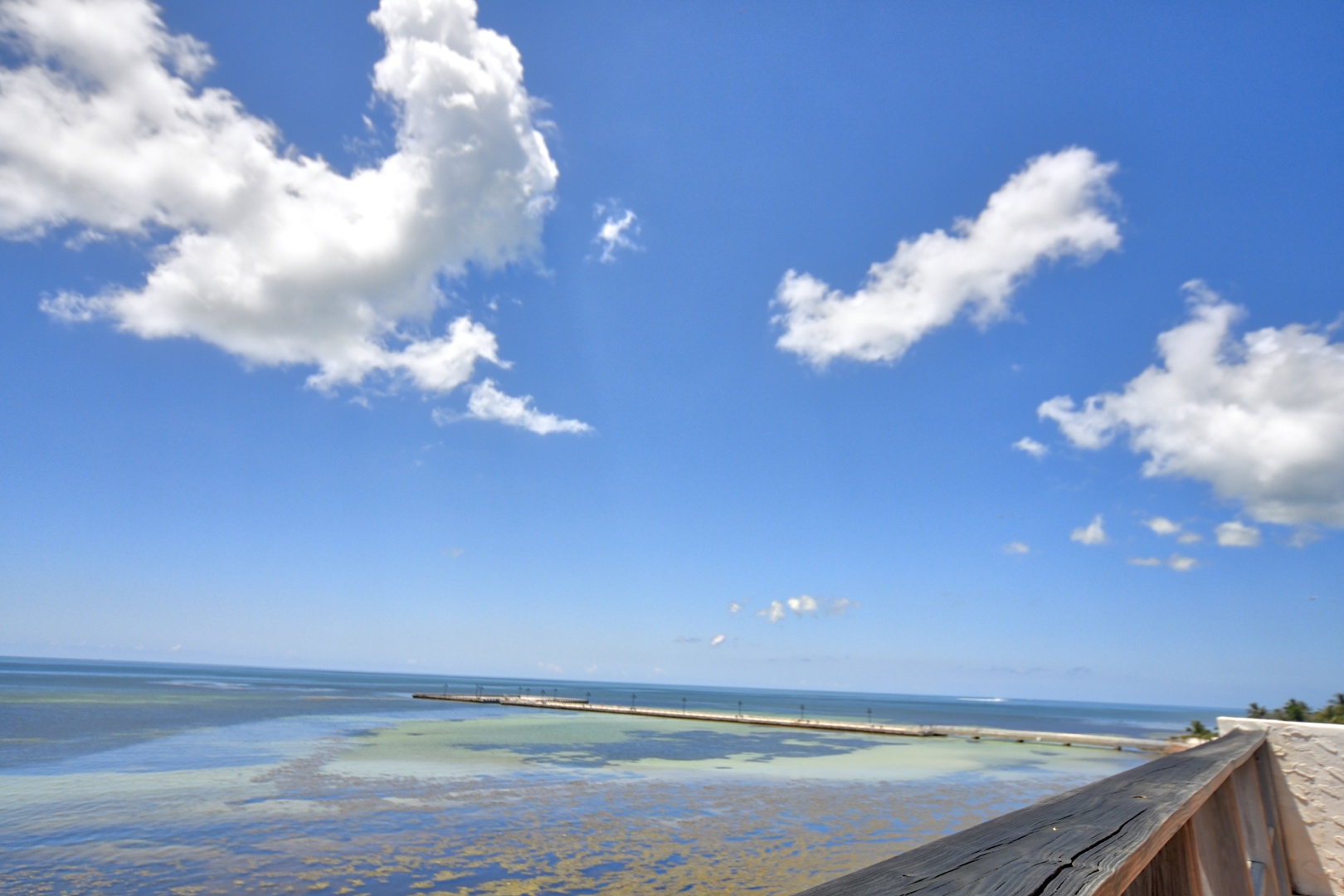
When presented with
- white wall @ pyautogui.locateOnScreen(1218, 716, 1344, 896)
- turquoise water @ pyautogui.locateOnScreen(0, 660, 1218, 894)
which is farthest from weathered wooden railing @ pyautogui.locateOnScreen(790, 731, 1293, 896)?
turquoise water @ pyautogui.locateOnScreen(0, 660, 1218, 894)

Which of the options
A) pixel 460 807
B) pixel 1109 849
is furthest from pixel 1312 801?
pixel 460 807

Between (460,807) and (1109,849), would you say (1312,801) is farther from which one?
(460,807)

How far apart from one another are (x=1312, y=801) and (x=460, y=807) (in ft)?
54.1

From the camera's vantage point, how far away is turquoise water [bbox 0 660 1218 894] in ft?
37.8

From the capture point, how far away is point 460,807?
54.9 ft

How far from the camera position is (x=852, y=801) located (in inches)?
768

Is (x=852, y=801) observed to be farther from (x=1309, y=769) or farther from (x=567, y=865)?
(x=1309, y=769)

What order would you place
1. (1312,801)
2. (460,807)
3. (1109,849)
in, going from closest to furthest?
1. (1109,849)
2. (1312,801)
3. (460,807)

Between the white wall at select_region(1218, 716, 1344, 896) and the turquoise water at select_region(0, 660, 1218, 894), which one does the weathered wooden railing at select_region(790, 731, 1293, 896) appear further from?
the turquoise water at select_region(0, 660, 1218, 894)

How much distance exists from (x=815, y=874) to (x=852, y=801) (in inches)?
327

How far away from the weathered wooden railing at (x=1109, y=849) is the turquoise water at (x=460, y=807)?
32.3 feet

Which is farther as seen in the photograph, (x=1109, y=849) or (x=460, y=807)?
(x=460, y=807)

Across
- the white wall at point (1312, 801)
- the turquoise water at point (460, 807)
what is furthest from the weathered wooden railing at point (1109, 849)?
the turquoise water at point (460, 807)

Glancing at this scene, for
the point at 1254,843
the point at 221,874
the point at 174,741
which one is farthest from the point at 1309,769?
the point at 174,741
